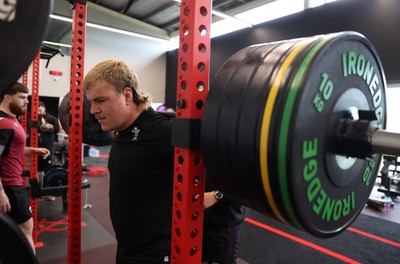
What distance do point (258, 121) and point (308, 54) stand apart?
0.15 m

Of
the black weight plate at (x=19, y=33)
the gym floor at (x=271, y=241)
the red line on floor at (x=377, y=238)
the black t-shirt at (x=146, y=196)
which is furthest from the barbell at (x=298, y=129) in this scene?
the red line on floor at (x=377, y=238)

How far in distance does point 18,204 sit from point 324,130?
2.37 m

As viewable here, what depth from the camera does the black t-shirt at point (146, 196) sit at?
119cm

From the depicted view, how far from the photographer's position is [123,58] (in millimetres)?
10930

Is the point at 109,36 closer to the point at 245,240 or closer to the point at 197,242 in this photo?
the point at 245,240

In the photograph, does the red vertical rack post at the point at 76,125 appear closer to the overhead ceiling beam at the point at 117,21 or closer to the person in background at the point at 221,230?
the person in background at the point at 221,230

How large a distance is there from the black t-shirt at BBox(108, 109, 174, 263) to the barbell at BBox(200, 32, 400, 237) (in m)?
0.55

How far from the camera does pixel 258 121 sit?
53cm

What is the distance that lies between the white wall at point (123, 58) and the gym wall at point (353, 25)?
181 inches

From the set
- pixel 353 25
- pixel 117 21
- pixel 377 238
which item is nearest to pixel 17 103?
pixel 377 238

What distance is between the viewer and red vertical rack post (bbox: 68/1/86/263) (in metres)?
1.51

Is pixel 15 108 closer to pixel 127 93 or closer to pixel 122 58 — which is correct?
pixel 127 93

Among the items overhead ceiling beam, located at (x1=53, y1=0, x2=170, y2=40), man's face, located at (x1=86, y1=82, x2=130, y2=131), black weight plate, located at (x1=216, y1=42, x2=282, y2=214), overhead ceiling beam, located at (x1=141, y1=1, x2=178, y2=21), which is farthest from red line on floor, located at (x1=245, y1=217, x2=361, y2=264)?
overhead ceiling beam, located at (x1=53, y1=0, x2=170, y2=40)

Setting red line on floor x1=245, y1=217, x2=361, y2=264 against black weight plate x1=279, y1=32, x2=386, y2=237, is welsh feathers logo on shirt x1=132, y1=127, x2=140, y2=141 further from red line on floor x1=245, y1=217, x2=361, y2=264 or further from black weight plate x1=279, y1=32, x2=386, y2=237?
red line on floor x1=245, y1=217, x2=361, y2=264
